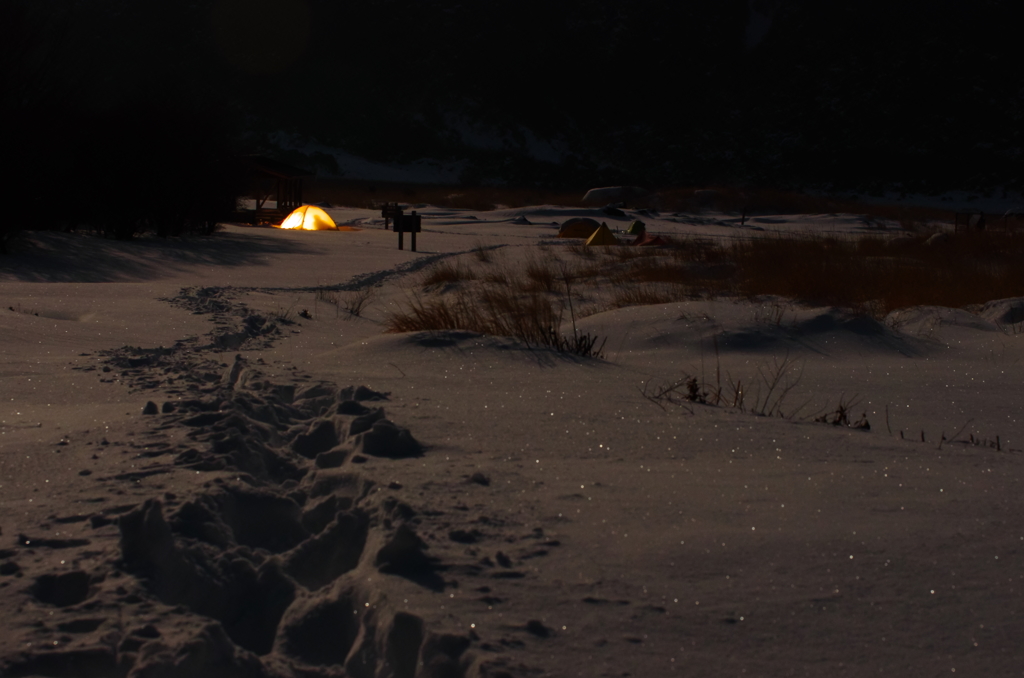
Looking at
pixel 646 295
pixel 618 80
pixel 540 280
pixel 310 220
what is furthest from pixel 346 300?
pixel 618 80

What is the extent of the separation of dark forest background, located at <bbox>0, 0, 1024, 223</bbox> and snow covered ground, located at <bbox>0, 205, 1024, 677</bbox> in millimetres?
60451

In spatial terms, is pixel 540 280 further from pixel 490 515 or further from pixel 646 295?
pixel 490 515

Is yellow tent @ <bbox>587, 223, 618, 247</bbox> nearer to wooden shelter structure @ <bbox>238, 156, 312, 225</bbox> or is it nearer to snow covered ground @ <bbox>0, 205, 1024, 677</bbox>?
wooden shelter structure @ <bbox>238, 156, 312, 225</bbox>

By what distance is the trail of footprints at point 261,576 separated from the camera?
1.67 metres

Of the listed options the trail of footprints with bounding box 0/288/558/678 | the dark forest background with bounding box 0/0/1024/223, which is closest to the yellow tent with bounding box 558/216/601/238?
the trail of footprints with bounding box 0/288/558/678

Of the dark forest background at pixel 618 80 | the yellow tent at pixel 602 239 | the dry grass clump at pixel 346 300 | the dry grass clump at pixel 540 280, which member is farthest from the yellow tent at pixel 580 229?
the dark forest background at pixel 618 80

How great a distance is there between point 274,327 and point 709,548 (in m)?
4.47

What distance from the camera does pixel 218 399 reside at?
340cm

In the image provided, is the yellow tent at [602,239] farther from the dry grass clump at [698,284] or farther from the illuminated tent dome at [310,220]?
the illuminated tent dome at [310,220]

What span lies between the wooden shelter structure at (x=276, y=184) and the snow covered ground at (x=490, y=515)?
2025 cm

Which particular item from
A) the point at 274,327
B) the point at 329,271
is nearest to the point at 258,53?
the point at 329,271

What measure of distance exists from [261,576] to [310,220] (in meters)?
21.6

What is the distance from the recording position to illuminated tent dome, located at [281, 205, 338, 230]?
22.7m

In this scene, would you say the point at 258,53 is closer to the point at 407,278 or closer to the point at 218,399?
the point at 407,278
